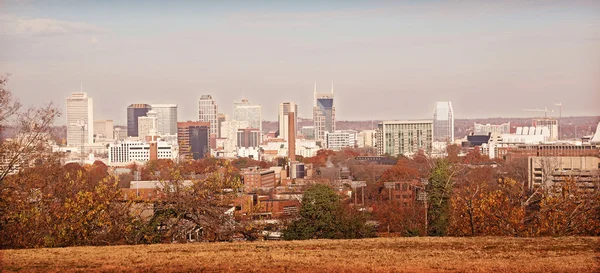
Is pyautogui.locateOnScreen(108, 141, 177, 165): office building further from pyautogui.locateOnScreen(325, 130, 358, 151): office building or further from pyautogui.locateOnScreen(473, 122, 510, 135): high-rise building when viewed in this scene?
pyautogui.locateOnScreen(473, 122, 510, 135): high-rise building

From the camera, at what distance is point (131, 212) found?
43.8ft

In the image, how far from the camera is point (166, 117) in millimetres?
142750

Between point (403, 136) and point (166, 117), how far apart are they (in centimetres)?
5917

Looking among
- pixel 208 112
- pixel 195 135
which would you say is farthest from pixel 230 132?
pixel 195 135

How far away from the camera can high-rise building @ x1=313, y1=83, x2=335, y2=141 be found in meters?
158

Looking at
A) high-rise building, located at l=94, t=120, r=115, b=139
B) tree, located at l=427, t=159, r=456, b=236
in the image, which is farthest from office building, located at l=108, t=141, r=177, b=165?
tree, located at l=427, t=159, r=456, b=236

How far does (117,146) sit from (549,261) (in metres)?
92.1

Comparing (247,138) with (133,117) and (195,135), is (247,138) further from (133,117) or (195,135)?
(195,135)

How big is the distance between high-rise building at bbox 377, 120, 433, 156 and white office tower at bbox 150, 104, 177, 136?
180 feet

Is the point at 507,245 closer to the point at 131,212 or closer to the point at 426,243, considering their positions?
the point at 426,243

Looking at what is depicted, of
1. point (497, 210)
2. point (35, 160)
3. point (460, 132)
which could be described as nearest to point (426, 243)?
point (497, 210)

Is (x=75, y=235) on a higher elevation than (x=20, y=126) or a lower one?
lower

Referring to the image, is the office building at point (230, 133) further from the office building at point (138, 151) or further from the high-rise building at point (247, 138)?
the office building at point (138, 151)

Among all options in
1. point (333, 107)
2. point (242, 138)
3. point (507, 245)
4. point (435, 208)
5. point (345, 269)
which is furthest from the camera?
point (333, 107)
